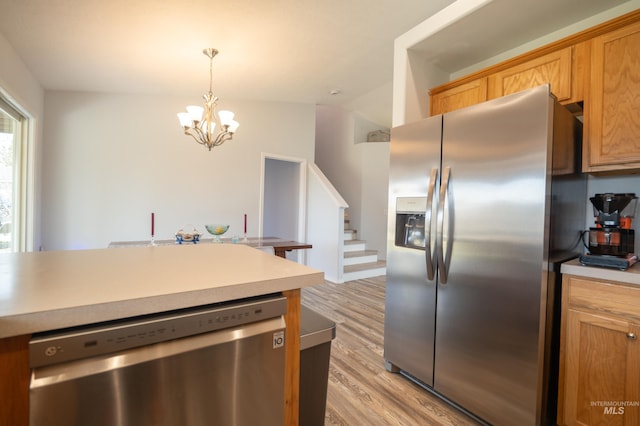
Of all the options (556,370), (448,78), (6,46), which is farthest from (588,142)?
(6,46)

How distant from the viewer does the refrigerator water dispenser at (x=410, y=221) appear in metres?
2.00

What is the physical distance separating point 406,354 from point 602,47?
82.9 inches

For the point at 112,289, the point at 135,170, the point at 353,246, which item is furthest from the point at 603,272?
the point at 135,170

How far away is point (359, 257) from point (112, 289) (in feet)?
15.4

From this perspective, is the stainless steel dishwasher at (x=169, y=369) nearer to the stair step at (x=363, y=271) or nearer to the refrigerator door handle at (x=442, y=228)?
the refrigerator door handle at (x=442, y=228)

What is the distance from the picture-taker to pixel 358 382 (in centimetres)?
208

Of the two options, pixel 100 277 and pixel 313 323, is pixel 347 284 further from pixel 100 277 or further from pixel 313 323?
pixel 100 277

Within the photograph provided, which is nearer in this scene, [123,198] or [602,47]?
[602,47]

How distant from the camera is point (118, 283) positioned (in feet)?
2.86

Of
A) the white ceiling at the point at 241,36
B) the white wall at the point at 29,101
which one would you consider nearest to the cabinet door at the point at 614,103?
the white ceiling at the point at 241,36

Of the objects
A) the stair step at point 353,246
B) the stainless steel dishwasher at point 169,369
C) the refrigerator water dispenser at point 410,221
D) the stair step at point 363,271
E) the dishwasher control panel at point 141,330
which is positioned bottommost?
the stair step at point 363,271

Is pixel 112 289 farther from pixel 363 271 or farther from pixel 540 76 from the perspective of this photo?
pixel 363 271

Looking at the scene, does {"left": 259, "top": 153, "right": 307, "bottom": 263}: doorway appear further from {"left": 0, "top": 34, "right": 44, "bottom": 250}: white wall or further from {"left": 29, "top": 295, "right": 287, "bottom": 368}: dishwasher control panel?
{"left": 29, "top": 295, "right": 287, "bottom": 368}: dishwasher control panel

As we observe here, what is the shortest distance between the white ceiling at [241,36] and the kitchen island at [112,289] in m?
2.01
